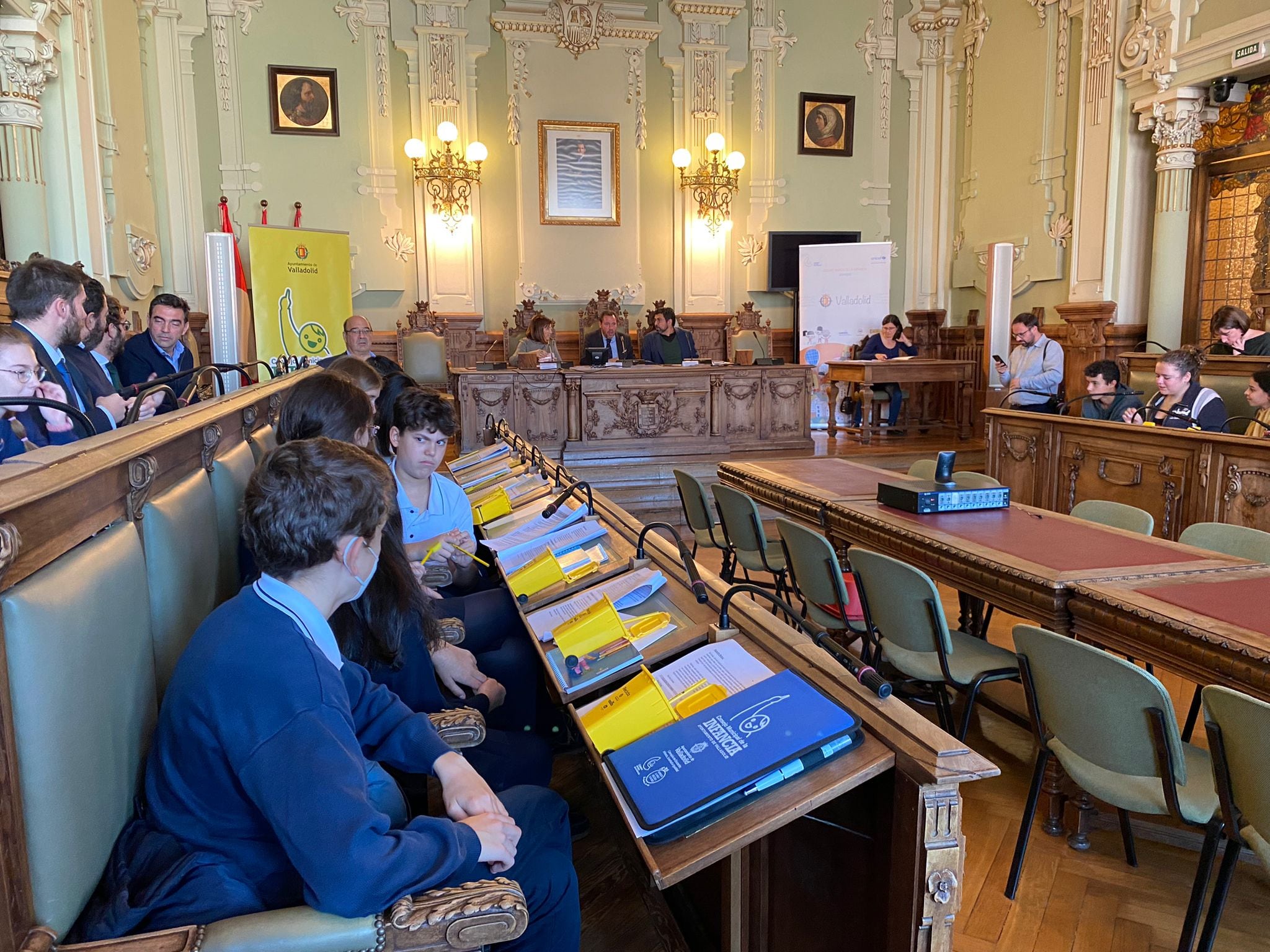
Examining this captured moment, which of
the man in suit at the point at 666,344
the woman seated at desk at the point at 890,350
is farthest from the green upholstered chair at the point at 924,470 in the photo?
the woman seated at desk at the point at 890,350

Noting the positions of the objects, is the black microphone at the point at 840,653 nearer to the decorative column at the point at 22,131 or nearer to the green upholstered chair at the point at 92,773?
the green upholstered chair at the point at 92,773

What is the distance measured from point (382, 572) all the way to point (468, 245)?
812 centimetres

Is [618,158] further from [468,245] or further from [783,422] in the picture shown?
[783,422]

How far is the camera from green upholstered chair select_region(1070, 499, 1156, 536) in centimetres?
320

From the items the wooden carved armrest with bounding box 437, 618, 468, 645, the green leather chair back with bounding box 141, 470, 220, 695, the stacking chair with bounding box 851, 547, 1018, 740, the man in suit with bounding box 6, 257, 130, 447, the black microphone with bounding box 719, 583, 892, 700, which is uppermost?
the man in suit with bounding box 6, 257, 130, 447

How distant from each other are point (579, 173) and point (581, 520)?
25.1 feet

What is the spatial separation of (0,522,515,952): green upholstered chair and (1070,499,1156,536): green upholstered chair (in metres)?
2.80

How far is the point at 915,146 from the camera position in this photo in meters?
10.5

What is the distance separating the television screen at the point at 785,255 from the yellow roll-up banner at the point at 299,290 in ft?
15.4

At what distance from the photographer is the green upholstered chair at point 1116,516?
3.20 meters

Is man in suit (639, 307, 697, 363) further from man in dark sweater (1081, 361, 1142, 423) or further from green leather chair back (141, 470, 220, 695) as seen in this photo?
green leather chair back (141, 470, 220, 695)

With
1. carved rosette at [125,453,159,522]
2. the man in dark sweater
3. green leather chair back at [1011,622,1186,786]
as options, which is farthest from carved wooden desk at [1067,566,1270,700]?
the man in dark sweater

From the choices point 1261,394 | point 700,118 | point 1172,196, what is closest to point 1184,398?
point 1261,394

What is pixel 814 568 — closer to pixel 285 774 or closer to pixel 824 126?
pixel 285 774
